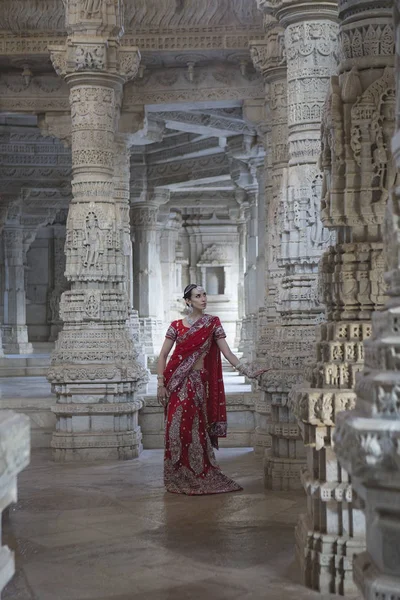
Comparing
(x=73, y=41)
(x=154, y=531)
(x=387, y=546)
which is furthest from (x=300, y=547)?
(x=73, y=41)

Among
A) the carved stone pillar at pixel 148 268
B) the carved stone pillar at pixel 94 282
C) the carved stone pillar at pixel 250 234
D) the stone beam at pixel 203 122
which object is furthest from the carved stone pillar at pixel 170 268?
the carved stone pillar at pixel 94 282

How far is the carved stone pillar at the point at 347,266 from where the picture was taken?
5.17 meters

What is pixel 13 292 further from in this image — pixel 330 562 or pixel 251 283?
pixel 330 562

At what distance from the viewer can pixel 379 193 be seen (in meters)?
5.24

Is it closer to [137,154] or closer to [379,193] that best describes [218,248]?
[137,154]

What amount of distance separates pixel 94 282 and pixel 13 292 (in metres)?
10.5

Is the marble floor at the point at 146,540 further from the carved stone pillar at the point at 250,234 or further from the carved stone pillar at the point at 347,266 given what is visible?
the carved stone pillar at the point at 250,234

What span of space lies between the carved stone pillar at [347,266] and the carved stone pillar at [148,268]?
42.9ft

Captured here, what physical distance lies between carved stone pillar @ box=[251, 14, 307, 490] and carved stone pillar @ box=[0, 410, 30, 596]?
514 centimetres

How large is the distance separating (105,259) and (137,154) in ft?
25.5

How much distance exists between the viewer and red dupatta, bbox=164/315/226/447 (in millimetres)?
8281

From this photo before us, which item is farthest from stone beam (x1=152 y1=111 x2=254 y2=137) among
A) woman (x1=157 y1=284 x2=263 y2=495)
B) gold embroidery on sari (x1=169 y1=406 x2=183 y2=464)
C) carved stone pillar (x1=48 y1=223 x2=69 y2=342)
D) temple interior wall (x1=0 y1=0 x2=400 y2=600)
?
carved stone pillar (x1=48 y1=223 x2=69 y2=342)

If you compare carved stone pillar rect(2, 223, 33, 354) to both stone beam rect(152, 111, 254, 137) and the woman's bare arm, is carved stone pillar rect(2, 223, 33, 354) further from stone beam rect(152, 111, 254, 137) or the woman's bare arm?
the woman's bare arm

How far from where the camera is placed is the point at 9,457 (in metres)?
3.00
